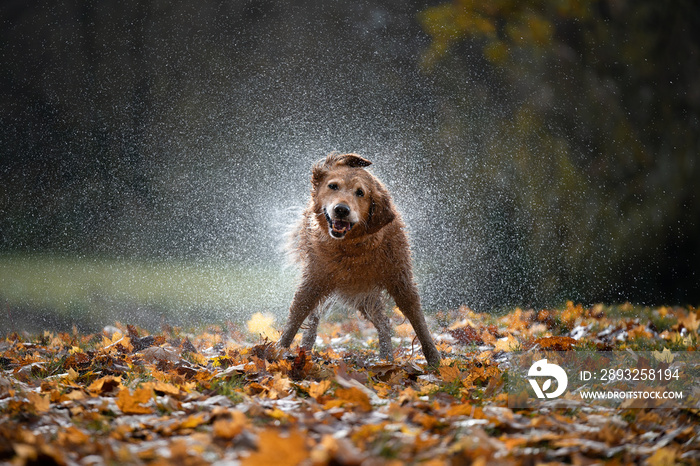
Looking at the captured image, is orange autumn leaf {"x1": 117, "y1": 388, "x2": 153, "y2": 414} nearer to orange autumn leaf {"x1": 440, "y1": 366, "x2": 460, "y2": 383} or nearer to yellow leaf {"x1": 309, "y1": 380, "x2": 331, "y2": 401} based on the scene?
yellow leaf {"x1": 309, "y1": 380, "x2": 331, "y2": 401}

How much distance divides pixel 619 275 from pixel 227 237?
5620mm

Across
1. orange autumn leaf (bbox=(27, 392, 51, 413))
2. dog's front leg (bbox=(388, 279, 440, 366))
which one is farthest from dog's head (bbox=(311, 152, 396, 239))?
orange autumn leaf (bbox=(27, 392, 51, 413))

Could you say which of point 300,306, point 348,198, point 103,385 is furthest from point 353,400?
point 300,306

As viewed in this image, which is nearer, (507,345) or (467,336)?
(507,345)

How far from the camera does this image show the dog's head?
10.9 feet

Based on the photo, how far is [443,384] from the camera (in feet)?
9.42

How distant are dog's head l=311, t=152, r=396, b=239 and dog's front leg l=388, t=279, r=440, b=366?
45cm

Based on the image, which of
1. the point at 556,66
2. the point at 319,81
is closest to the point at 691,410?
the point at 556,66

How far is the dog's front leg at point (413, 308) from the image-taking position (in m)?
3.68

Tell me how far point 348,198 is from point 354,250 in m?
0.38

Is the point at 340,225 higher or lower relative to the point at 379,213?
lower

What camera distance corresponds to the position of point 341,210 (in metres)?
3.25

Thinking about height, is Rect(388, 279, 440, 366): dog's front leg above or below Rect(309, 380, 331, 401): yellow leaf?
above

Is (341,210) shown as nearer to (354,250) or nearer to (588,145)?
(354,250)
